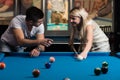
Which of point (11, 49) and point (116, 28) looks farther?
point (116, 28)

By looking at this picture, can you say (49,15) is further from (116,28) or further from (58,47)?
(116,28)

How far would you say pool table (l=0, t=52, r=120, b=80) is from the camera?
2.05 m

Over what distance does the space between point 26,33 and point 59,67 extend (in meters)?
1.14

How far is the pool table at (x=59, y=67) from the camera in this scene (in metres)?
2.05

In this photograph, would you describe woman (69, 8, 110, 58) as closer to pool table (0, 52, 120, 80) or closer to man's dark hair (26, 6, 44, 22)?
pool table (0, 52, 120, 80)

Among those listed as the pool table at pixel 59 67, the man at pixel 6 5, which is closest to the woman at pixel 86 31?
the pool table at pixel 59 67

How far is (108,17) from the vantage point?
609 cm

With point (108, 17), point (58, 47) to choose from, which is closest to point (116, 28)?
point (108, 17)

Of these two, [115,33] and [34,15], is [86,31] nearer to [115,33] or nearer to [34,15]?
[34,15]

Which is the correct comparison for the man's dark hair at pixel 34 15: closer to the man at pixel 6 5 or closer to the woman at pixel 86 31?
the woman at pixel 86 31

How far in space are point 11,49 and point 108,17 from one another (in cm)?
295

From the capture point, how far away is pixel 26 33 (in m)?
3.48

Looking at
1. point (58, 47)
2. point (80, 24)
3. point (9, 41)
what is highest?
point (80, 24)

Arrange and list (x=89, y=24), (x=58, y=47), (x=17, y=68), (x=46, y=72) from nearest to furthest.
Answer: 1. (x=46, y=72)
2. (x=17, y=68)
3. (x=89, y=24)
4. (x=58, y=47)
